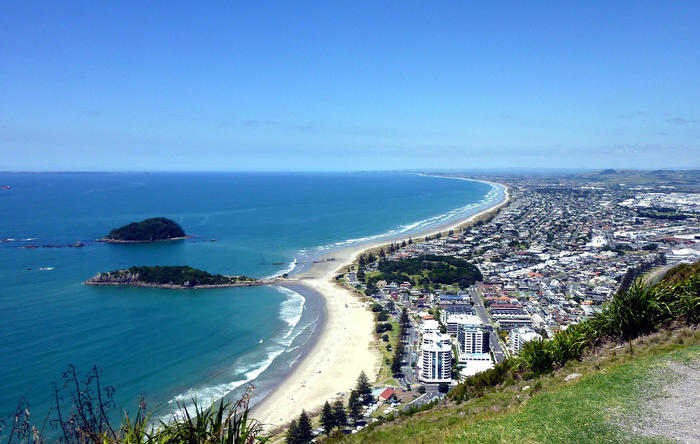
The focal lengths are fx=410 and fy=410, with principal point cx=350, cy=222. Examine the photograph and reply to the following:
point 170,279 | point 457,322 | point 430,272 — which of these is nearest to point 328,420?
point 457,322

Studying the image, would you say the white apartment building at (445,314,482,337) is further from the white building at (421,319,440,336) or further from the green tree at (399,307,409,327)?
the green tree at (399,307,409,327)

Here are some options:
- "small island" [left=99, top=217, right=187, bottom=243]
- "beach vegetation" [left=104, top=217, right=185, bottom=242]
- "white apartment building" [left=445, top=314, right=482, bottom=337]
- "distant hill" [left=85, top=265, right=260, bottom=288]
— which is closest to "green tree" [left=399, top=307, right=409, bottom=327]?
"white apartment building" [left=445, top=314, right=482, bottom=337]

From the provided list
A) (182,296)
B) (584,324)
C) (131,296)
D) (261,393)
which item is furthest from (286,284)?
(584,324)

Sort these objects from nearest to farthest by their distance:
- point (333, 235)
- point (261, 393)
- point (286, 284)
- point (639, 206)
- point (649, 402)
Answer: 1. point (649, 402)
2. point (261, 393)
3. point (286, 284)
4. point (333, 235)
5. point (639, 206)

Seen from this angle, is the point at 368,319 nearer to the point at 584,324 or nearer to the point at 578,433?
the point at 584,324

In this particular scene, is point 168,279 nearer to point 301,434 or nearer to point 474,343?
point 301,434

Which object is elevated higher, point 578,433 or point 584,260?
point 578,433

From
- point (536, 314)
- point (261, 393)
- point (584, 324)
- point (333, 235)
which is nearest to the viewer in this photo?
point (584, 324)
